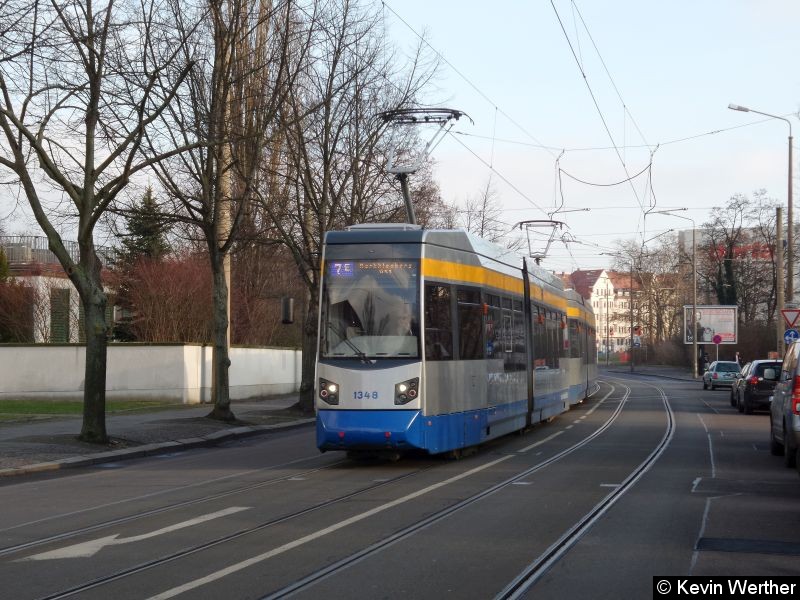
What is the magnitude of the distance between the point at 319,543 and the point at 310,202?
20384 mm

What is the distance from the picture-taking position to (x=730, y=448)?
19047mm

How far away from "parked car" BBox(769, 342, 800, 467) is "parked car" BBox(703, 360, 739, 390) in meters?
33.7

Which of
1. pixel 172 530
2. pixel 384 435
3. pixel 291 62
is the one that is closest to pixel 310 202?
pixel 291 62

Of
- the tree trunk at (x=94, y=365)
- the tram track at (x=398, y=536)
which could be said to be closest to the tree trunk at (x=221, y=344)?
the tree trunk at (x=94, y=365)

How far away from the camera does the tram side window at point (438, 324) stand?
582 inches

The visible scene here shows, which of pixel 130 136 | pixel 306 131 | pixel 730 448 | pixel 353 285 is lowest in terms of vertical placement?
pixel 730 448

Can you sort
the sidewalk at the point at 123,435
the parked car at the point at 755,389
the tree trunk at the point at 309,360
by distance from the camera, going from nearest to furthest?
the sidewalk at the point at 123,435
the tree trunk at the point at 309,360
the parked car at the point at 755,389

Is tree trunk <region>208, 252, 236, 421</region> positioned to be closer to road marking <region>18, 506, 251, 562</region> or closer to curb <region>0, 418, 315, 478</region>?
curb <region>0, 418, 315, 478</region>

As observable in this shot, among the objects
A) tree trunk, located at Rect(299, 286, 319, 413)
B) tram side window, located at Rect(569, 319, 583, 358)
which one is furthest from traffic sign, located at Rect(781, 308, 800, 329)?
tree trunk, located at Rect(299, 286, 319, 413)

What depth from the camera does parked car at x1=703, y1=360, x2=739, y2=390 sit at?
5053 cm

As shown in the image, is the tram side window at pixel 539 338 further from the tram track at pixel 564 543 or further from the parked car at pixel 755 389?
the parked car at pixel 755 389

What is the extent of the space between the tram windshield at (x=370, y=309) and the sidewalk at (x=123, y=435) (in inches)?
212

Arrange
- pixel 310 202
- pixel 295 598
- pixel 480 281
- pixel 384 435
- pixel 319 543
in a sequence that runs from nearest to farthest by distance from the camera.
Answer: pixel 295 598, pixel 319 543, pixel 384 435, pixel 480 281, pixel 310 202

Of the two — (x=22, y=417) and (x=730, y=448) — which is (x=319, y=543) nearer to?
(x=730, y=448)
